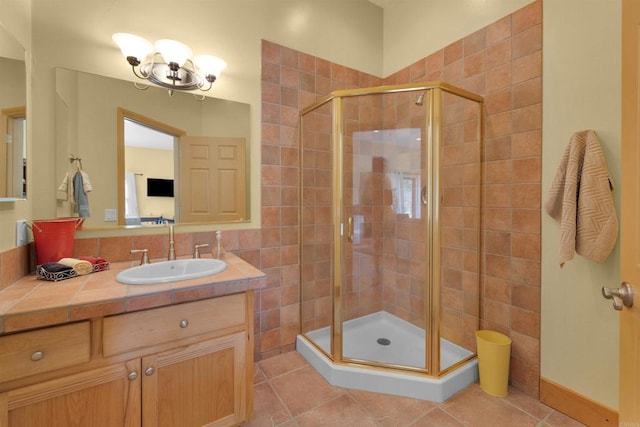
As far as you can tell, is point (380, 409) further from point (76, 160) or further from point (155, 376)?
point (76, 160)

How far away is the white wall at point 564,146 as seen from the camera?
1414 millimetres

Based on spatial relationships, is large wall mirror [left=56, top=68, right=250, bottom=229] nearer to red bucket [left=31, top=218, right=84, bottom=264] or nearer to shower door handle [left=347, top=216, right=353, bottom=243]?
red bucket [left=31, top=218, right=84, bottom=264]

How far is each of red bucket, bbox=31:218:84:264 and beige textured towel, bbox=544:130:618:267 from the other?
8.20ft

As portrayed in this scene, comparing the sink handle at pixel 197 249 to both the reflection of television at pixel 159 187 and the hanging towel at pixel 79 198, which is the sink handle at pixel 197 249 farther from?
the hanging towel at pixel 79 198

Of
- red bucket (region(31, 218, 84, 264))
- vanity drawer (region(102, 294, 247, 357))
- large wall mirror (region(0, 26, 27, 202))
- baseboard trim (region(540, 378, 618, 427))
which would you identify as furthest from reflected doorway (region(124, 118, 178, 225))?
baseboard trim (region(540, 378, 618, 427))

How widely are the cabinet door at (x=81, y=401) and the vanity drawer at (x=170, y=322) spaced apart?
0.30 ft

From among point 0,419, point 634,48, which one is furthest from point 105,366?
point 634,48

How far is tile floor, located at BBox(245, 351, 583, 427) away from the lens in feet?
5.08

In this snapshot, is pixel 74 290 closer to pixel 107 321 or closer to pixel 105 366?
pixel 107 321

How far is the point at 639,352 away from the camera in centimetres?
91

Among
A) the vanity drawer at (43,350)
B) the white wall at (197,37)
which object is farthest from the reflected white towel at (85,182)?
the vanity drawer at (43,350)

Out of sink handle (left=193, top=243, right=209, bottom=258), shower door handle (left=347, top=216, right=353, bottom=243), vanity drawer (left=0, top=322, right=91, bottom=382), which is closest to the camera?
vanity drawer (left=0, top=322, right=91, bottom=382)

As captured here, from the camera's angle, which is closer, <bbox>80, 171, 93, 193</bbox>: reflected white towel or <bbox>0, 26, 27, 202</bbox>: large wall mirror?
<bbox>0, 26, 27, 202</bbox>: large wall mirror

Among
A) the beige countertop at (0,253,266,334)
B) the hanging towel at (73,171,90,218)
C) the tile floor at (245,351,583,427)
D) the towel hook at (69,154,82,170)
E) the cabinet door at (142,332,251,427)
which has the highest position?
the towel hook at (69,154,82,170)
